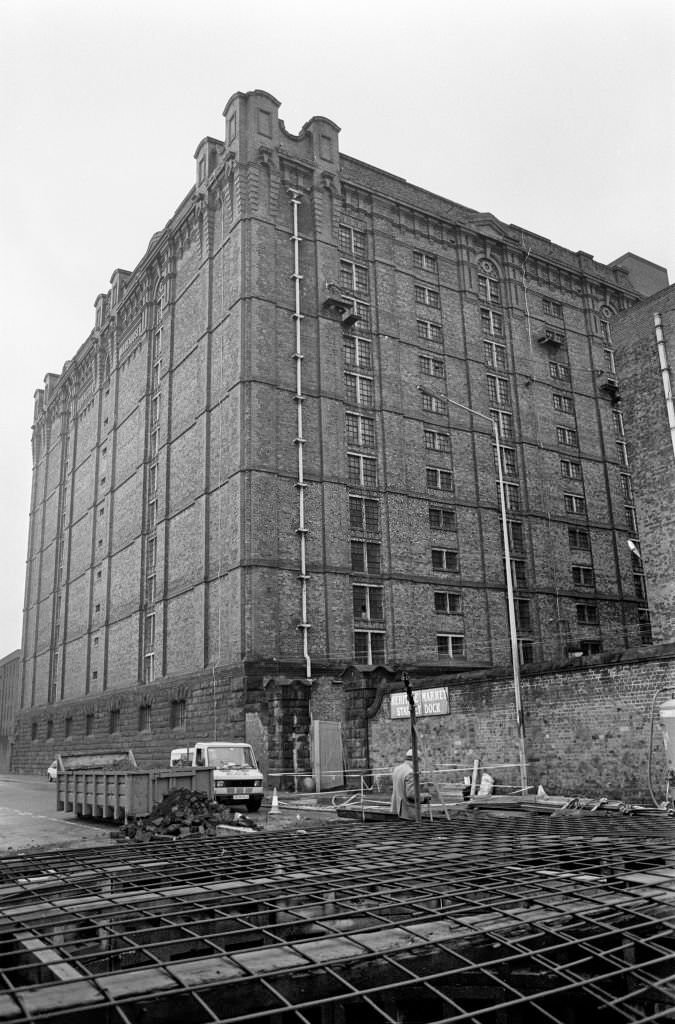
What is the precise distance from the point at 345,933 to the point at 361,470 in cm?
3443

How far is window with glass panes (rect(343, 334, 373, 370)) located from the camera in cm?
4078

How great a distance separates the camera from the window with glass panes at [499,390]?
4553 centimetres

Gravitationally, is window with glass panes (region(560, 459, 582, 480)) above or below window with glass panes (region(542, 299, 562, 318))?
below

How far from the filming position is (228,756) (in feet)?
80.9

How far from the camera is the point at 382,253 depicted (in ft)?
143

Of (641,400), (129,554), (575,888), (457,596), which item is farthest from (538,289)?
(575,888)

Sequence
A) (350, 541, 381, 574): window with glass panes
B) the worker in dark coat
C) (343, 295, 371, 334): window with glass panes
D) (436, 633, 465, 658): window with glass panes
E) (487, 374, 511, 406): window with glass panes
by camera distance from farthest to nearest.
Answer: (487, 374, 511, 406): window with glass panes
(343, 295, 371, 334): window with glass panes
(436, 633, 465, 658): window with glass panes
(350, 541, 381, 574): window with glass panes
the worker in dark coat

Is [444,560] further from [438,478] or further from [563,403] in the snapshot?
[563,403]

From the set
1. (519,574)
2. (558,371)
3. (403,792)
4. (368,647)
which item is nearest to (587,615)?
(519,574)

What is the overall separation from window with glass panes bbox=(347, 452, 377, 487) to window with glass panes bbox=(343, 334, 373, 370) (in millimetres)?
4868

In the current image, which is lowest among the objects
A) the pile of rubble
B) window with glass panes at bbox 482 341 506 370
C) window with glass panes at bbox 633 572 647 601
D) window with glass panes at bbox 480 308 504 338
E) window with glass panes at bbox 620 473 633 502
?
the pile of rubble

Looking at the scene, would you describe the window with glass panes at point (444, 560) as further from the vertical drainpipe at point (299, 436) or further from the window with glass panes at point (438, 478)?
the vertical drainpipe at point (299, 436)

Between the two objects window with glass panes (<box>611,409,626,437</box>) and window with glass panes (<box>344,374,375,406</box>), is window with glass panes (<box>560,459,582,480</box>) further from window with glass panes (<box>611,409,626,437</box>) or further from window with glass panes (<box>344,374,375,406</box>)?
window with glass panes (<box>344,374,375,406</box>)

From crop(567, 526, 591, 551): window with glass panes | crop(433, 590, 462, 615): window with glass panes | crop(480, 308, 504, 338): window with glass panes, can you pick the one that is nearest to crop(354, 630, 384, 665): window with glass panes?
crop(433, 590, 462, 615): window with glass panes
